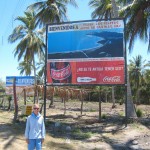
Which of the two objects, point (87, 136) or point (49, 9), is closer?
point (87, 136)

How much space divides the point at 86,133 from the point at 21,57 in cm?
3401

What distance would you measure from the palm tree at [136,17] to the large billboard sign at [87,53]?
967 cm

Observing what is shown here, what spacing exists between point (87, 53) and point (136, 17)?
10.9m

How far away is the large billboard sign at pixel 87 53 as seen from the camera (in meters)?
18.9

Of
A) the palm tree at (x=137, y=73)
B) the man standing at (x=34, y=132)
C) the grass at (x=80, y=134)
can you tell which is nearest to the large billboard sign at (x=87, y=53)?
the grass at (x=80, y=134)

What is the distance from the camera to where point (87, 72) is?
19.1 meters

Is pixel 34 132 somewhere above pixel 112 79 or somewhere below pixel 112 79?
below

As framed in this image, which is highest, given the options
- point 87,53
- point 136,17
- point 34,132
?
point 136,17

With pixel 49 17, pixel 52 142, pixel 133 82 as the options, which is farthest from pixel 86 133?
pixel 133 82

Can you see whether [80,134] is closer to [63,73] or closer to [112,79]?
[112,79]

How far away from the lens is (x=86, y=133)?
16844mm

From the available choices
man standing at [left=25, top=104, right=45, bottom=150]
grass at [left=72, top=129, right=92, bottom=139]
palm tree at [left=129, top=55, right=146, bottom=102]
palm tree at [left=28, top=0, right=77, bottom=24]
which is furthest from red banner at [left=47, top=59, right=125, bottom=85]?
palm tree at [left=129, top=55, right=146, bottom=102]

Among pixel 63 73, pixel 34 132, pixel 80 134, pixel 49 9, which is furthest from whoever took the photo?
pixel 49 9

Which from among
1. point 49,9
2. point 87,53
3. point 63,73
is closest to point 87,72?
point 87,53
